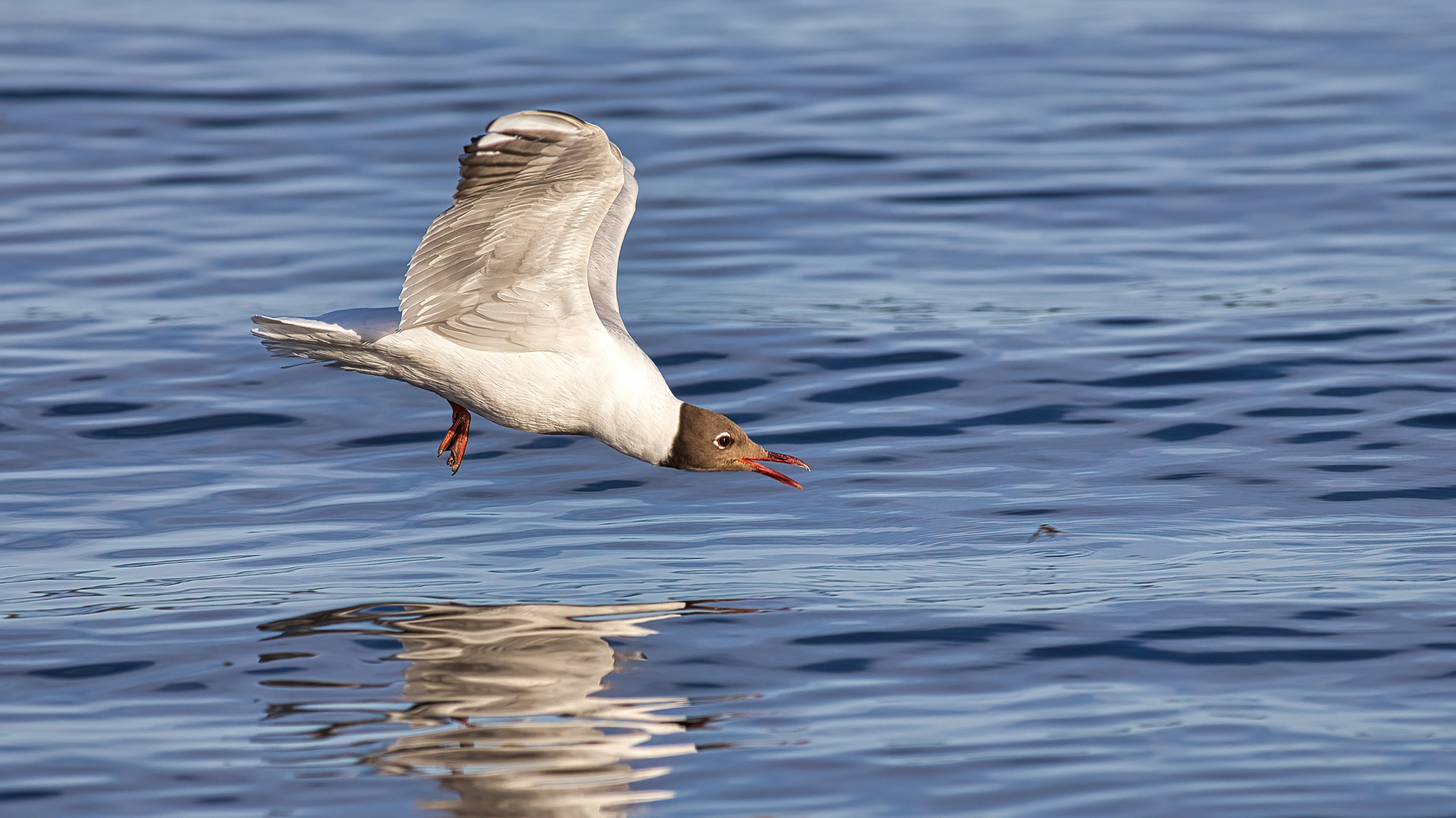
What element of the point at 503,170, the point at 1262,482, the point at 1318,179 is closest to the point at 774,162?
→ the point at 1318,179

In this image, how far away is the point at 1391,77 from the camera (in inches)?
840

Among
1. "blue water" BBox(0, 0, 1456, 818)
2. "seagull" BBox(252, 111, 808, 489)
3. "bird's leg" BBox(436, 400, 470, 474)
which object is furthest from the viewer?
"bird's leg" BBox(436, 400, 470, 474)

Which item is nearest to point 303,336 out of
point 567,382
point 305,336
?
point 305,336

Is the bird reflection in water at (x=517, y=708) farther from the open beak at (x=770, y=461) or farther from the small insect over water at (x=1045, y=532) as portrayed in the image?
the small insect over water at (x=1045, y=532)

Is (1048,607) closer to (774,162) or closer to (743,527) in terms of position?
(743,527)

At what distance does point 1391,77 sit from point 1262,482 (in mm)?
13902

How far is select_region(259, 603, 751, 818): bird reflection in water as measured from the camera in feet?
19.5

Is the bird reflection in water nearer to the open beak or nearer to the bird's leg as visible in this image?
the open beak

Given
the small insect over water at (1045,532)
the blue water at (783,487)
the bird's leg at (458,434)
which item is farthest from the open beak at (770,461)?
the bird's leg at (458,434)

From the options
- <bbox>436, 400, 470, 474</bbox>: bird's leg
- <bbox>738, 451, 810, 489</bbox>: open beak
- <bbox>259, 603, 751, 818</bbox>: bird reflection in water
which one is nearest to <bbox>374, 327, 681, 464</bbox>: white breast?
<bbox>738, 451, 810, 489</bbox>: open beak

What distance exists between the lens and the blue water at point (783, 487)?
6230 millimetres

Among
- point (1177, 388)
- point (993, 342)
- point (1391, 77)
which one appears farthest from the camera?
point (1391, 77)

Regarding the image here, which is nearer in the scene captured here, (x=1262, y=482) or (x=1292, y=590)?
(x=1292, y=590)

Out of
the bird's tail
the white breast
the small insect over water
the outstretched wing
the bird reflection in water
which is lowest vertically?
the bird reflection in water
